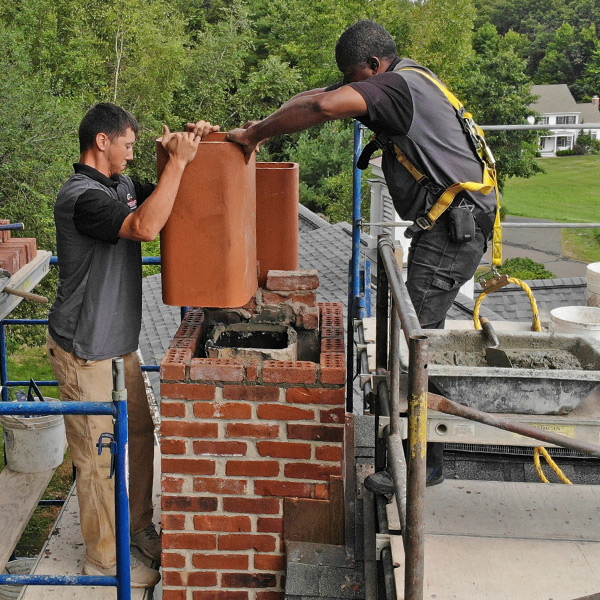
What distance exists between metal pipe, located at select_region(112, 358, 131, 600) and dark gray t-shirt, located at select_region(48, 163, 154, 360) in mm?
784

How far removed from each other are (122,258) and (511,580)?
205 cm

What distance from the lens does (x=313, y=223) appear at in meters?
18.8

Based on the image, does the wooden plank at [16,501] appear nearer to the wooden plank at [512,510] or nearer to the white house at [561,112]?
the wooden plank at [512,510]

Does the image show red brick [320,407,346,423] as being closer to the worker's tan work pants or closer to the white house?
the worker's tan work pants

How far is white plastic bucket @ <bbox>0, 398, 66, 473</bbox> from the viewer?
18.6 feet

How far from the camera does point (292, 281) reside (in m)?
3.74

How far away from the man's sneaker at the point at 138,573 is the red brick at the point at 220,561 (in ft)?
1.56

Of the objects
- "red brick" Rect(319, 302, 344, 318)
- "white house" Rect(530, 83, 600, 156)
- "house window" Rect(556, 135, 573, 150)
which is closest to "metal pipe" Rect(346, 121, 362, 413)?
"red brick" Rect(319, 302, 344, 318)

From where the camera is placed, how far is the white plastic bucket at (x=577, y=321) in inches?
180

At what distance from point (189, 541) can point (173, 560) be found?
0.11 meters

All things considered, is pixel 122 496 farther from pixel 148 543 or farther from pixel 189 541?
pixel 148 543

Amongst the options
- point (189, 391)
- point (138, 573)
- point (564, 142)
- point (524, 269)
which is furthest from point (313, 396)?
point (564, 142)

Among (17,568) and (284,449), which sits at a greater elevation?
(284,449)

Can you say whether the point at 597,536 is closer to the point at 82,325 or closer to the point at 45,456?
the point at 82,325
